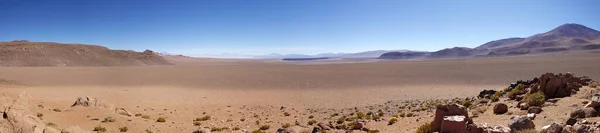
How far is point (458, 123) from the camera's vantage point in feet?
25.5

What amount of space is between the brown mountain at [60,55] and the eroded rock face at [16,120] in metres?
63.3

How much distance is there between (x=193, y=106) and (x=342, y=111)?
9483 mm

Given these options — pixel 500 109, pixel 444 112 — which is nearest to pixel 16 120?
pixel 444 112

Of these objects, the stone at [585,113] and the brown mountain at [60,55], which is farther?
the brown mountain at [60,55]

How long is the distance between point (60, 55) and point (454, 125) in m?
75.6

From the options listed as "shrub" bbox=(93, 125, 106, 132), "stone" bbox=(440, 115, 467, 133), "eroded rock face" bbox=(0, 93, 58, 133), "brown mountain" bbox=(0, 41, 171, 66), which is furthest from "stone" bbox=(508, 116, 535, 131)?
"brown mountain" bbox=(0, 41, 171, 66)

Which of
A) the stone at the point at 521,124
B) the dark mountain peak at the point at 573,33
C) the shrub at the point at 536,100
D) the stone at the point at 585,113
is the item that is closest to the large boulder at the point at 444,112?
the stone at the point at 521,124

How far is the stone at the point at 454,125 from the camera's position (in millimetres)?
7637

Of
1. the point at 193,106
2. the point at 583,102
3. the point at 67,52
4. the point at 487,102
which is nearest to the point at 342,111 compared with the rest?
the point at 487,102

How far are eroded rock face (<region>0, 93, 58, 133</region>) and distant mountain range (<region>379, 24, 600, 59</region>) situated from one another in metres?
131

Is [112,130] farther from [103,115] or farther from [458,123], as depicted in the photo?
[458,123]

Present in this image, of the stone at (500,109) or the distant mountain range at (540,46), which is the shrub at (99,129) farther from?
the distant mountain range at (540,46)

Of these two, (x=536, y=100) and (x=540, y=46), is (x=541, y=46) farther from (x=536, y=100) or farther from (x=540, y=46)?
(x=536, y=100)

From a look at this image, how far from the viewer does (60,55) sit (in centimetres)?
6406
